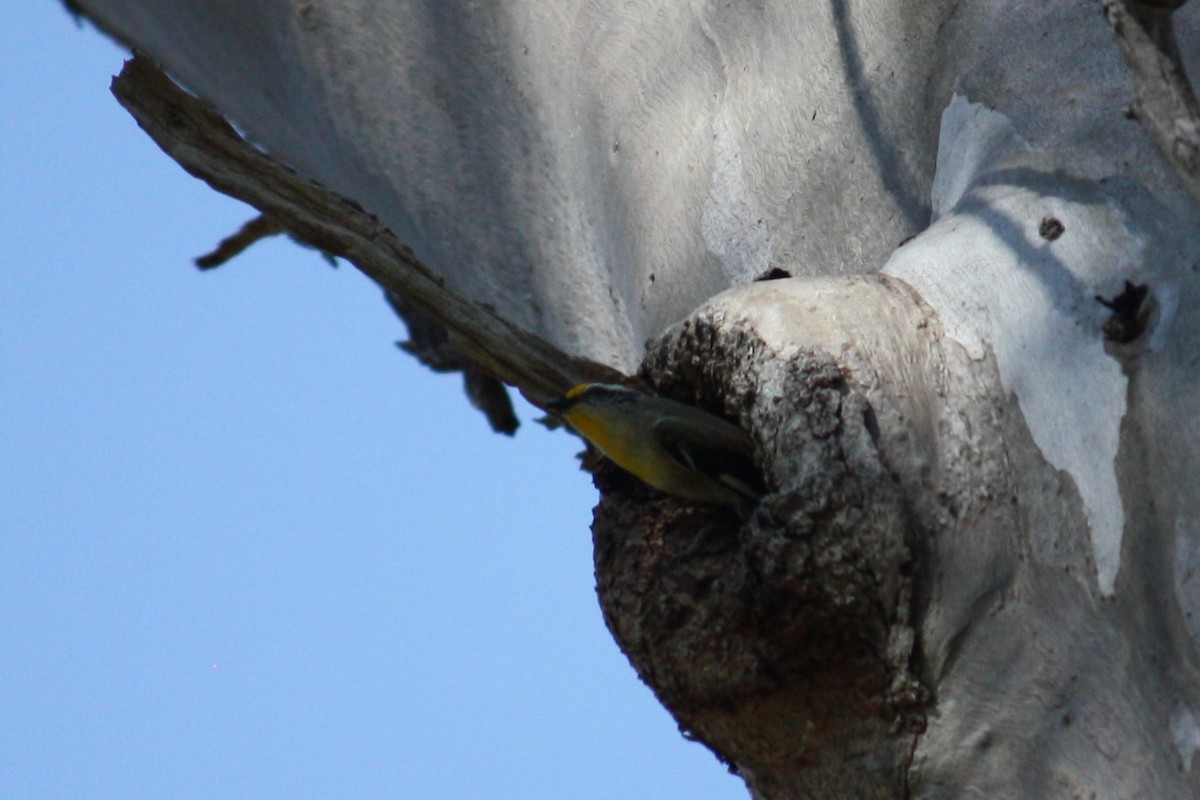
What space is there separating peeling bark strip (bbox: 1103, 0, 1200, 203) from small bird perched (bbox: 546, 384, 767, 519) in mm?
974

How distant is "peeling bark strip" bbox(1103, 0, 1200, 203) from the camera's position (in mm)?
1591

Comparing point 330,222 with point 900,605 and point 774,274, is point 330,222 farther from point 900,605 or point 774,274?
point 900,605

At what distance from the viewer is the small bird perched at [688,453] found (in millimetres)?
2428

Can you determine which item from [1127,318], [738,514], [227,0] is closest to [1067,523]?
[1127,318]

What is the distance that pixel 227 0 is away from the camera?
3.74m

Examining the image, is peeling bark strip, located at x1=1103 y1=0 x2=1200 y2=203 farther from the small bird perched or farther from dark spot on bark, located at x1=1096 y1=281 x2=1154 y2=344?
the small bird perched

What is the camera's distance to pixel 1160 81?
162 centimetres

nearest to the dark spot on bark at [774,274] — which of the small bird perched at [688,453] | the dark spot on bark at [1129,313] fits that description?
the small bird perched at [688,453]

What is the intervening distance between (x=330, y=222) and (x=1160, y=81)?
76.4 inches

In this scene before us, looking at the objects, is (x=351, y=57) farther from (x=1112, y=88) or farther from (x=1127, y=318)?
(x=1127, y=318)

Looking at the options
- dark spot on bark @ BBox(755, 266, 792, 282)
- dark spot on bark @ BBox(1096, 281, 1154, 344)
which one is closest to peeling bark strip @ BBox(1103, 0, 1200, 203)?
dark spot on bark @ BBox(1096, 281, 1154, 344)

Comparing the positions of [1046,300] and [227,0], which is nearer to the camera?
[1046,300]

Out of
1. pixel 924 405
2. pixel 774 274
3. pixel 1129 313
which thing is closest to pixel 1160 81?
pixel 1129 313

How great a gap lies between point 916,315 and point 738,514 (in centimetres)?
54
